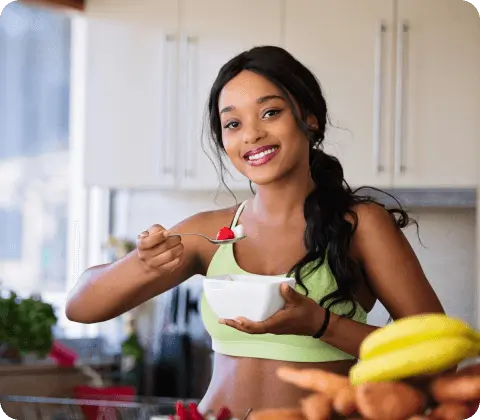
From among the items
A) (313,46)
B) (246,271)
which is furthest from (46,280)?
(246,271)

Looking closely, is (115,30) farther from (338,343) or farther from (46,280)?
(338,343)

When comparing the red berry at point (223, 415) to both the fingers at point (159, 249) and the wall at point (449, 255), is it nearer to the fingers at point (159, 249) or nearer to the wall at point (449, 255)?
the fingers at point (159, 249)

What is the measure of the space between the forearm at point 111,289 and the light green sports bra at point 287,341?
10cm

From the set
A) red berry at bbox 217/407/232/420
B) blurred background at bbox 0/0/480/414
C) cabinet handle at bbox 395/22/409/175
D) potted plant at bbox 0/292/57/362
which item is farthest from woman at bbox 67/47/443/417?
cabinet handle at bbox 395/22/409/175

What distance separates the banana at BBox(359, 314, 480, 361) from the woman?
0.45 m

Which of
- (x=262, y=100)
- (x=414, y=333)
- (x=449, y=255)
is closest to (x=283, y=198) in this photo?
(x=262, y=100)

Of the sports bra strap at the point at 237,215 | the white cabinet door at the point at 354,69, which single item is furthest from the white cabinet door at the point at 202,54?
the sports bra strap at the point at 237,215

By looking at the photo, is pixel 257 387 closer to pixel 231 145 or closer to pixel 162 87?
pixel 231 145

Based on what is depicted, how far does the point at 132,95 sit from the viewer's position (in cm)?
297

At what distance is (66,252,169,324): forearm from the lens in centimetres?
125

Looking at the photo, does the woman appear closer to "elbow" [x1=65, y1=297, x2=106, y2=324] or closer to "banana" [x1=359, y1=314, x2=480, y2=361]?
"elbow" [x1=65, y1=297, x2=106, y2=324]

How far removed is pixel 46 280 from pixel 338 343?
2307 mm

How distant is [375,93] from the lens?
2.63 m

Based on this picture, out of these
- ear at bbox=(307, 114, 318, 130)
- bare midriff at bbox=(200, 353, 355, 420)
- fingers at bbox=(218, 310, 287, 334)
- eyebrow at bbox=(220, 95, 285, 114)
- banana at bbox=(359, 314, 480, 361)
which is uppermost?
eyebrow at bbox=(220, 95, 285, 114)
